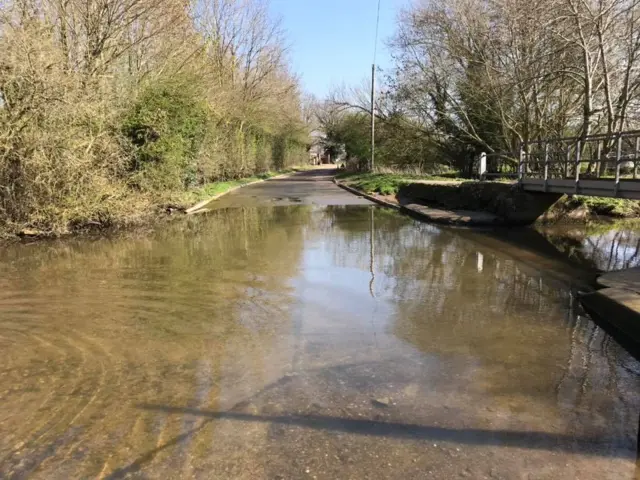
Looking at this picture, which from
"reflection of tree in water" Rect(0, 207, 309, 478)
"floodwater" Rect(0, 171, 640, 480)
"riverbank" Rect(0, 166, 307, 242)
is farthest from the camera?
"riverbank" Rect(0, 166, 307, 242)

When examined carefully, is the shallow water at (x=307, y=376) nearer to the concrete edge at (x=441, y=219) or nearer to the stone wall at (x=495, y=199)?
the concrete edge at (x=441, y=219)

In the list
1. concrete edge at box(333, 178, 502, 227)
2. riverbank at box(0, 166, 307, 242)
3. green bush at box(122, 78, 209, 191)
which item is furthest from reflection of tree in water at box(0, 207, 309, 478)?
concrete edge at box(333, 178, 502, 227)

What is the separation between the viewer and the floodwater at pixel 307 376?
3.38 metres

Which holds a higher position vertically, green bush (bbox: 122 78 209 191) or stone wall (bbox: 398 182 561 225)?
green bush (bbox: 122 78 209 191)

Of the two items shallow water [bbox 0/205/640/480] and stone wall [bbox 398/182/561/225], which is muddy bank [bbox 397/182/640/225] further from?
shallow water [bbox 0/205/640/480]

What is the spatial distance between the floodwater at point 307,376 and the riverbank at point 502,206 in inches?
246

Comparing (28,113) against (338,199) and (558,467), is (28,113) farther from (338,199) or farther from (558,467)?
(338,199)

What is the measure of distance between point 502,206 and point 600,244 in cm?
344

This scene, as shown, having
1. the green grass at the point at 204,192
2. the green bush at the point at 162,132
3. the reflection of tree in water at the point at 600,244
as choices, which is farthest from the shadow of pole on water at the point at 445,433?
the green grass at the point at 204,192

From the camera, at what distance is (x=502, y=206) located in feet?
48.9

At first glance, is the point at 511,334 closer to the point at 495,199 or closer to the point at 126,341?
the point at 126,341

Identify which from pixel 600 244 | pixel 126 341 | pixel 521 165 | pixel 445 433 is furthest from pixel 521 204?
pixel 445 433

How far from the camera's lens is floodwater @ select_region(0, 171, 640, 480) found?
338 cm

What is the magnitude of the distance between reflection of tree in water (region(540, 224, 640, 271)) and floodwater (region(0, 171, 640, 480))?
6.44 ft
